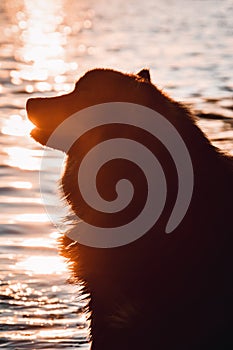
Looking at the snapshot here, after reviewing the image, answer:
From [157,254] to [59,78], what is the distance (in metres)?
14.8

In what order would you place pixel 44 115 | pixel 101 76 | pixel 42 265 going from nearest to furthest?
pixel 101 76
pixel 44 115
pixel 42 265

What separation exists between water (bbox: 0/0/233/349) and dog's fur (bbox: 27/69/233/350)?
2.68 ft

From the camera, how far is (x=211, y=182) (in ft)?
20.4

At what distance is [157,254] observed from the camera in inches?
248

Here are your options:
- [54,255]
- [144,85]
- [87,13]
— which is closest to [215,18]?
[87,13]

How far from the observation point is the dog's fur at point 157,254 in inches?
239

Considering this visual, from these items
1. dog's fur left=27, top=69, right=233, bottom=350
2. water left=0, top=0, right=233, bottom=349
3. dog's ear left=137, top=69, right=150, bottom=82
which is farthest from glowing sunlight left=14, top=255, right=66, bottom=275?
dog's ear left=137, top=69, right=150, bottom=82

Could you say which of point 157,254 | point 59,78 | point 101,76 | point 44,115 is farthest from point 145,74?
point 59,78

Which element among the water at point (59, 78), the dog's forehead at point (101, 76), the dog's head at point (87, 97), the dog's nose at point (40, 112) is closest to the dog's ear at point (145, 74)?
the dog's head at point (87, 97)

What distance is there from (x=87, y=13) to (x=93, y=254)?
32.4m

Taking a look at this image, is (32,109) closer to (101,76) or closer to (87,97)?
(87,97)

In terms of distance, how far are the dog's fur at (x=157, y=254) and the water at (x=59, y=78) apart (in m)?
0.82

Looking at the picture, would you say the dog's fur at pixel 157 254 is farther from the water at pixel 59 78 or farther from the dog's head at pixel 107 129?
the water at pixel 59 78

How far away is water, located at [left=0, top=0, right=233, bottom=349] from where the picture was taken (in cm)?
901
